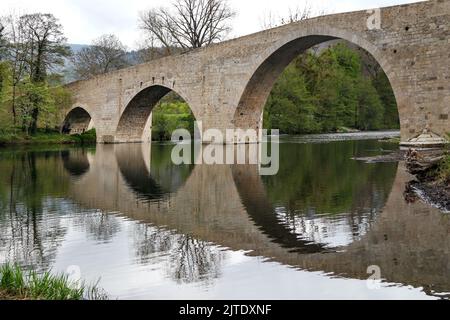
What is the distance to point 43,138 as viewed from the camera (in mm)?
35531

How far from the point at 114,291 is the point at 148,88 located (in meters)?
28.2

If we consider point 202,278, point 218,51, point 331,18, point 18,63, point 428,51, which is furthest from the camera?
point 18,63

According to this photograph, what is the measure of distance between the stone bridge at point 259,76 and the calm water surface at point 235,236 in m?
6.63

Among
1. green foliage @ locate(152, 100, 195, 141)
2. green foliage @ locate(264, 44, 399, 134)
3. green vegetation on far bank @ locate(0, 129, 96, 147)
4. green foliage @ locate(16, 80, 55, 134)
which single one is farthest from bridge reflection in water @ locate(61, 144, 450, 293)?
green foliage @ locate(264, 44, 399, 134)

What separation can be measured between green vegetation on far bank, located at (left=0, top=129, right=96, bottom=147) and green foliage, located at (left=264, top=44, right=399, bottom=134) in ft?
43.3

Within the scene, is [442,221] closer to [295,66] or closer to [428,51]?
[428,51]

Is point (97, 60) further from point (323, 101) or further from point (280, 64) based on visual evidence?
point (280, 64)

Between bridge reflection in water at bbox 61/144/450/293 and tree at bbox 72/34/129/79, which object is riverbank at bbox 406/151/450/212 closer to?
bridge reflection in water at bbox 61/144/450/293

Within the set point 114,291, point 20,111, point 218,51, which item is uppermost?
point 218,51

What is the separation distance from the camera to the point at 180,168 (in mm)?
17969

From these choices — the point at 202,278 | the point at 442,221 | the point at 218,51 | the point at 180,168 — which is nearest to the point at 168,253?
the point at 202,278

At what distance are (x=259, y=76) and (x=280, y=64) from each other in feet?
3.57

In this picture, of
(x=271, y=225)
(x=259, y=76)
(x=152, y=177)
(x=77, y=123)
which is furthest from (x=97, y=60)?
(x=271, y=225)

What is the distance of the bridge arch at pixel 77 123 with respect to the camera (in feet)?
133
